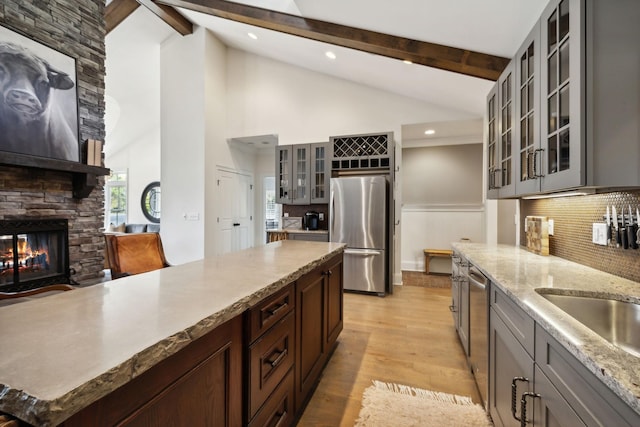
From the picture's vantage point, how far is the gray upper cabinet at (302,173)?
15.6ft

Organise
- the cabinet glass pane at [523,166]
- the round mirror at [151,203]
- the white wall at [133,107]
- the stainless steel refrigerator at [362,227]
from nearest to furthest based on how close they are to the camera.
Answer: the cabinet glass pane at [523,166], the stainless steel refrigerator at [362,227], the white wall at [133,107], the round mirror at [151,203]

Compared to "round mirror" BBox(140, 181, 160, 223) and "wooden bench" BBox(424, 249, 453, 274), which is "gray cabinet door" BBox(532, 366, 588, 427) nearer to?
"wooden bench" BBox(424, 249, 453, 274)

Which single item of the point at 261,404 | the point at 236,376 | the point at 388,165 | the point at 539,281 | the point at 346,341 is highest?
the point at 388,165

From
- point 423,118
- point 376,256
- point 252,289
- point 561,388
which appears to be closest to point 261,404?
point 252,289

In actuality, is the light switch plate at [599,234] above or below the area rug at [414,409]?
above

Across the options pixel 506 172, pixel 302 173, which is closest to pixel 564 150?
pixel 506 172

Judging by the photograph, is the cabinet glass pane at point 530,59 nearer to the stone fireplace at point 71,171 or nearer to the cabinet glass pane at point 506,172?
the cabinet glass pane at point 506,172

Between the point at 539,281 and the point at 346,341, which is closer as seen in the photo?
the point at 539,281

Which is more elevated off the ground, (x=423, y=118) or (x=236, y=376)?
(x=423, y=118)

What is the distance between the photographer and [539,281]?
1.37 m

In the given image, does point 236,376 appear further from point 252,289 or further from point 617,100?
point 617,100

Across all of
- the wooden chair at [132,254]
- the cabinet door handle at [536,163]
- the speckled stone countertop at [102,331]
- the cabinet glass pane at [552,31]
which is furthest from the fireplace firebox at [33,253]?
the cabinet glass pane at [552,31]

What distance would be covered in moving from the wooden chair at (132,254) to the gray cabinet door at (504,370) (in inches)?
121

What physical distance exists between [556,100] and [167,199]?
17.7 feet
